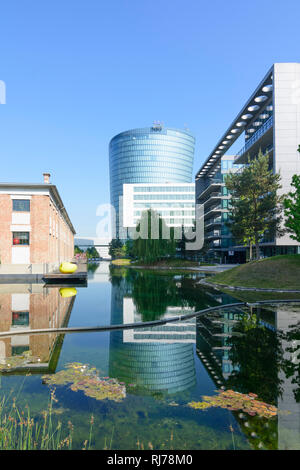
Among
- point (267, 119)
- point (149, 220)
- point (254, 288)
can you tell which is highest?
point (267, 119)

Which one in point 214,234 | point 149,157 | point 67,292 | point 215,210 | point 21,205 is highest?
point 149,157

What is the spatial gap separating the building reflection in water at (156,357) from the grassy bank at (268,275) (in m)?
14.0

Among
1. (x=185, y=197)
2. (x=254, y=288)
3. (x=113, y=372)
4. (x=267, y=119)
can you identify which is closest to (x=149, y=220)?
(x=267, y=119)

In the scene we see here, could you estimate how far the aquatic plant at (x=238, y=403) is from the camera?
546 centimetres

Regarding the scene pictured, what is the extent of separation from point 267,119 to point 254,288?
37.1 meters

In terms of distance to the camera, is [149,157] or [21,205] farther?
[149,157]

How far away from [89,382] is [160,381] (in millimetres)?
1630

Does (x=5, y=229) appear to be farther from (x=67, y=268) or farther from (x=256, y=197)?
(x=256, y=197)

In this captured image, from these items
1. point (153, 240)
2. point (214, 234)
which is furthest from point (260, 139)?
point (214, 234)

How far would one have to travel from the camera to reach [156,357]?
844 centimetres

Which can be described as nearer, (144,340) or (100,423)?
(100,423)

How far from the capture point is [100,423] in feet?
16.9
